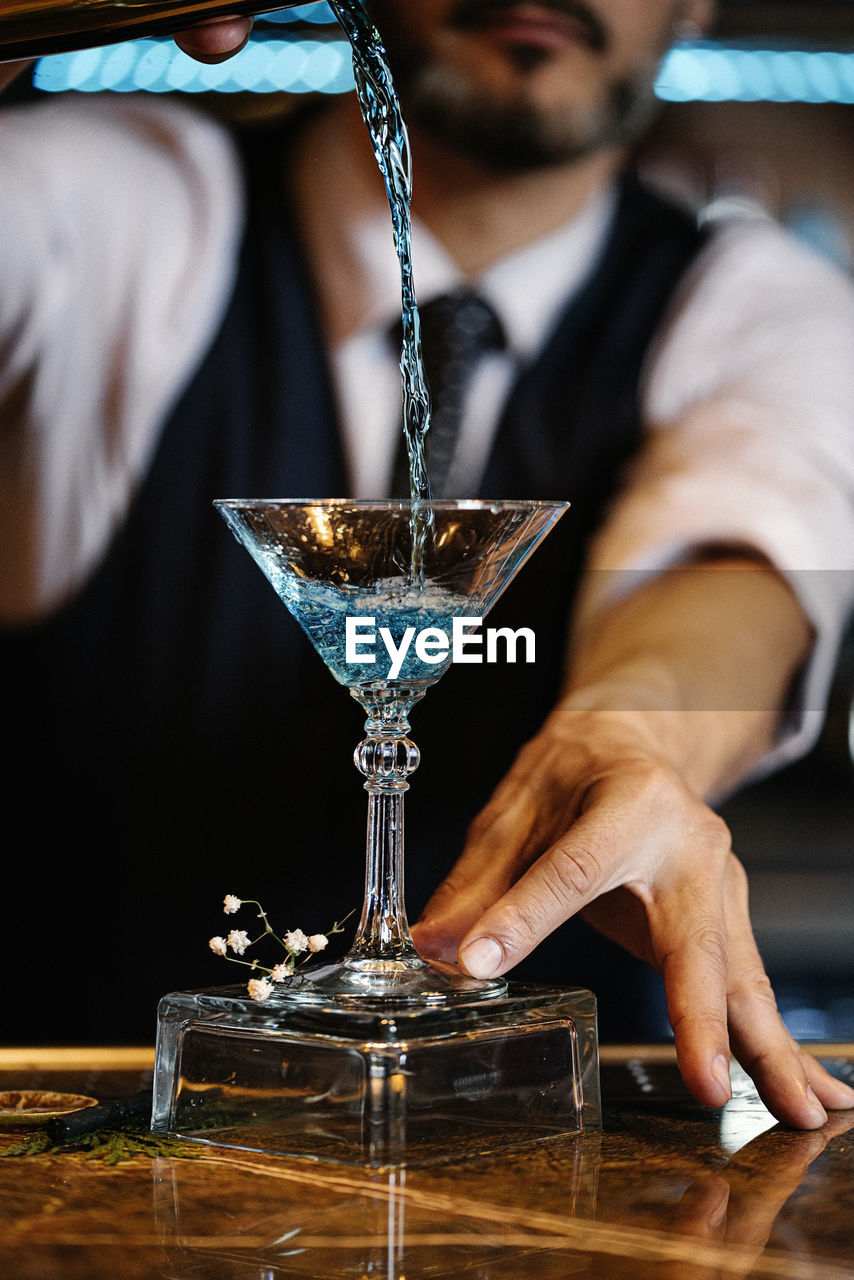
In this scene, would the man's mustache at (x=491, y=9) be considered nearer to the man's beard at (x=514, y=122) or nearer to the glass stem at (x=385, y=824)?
the man's beard at (x=514, y=122)

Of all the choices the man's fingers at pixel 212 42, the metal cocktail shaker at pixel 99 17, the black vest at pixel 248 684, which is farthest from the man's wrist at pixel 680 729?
the metal cocktail shaker at pixel 99 17

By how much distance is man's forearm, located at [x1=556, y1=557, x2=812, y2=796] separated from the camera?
1.78 m

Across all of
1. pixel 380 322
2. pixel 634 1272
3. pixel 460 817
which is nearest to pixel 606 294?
pixel 380 322

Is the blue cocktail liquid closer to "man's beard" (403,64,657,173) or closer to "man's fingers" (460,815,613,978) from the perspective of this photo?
"man's fingers" (460,815,613,978)

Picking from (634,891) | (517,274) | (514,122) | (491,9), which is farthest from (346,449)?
(634,891)

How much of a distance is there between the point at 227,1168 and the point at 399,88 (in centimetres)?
146

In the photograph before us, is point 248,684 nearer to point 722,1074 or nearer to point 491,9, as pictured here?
point 491,9

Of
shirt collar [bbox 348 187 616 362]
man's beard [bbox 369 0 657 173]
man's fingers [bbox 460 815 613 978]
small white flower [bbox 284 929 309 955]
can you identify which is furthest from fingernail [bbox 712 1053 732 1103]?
man's beard [bbox 369 0 657 173]

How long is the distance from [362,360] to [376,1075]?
1.24 metres

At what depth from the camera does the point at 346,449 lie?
6.22 feet

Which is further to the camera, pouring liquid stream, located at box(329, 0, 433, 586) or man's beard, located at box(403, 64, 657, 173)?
man's beard, located at box(403, 64, 657, 173)

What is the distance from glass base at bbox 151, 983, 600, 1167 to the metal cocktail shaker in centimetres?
55

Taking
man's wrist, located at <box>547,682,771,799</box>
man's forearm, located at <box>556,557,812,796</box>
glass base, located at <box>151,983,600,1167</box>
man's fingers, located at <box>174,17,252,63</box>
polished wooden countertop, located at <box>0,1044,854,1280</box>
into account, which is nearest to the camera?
polished wooden countertop, located at <box>0,1044,854,1280</box>

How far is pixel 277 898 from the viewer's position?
1979mm
